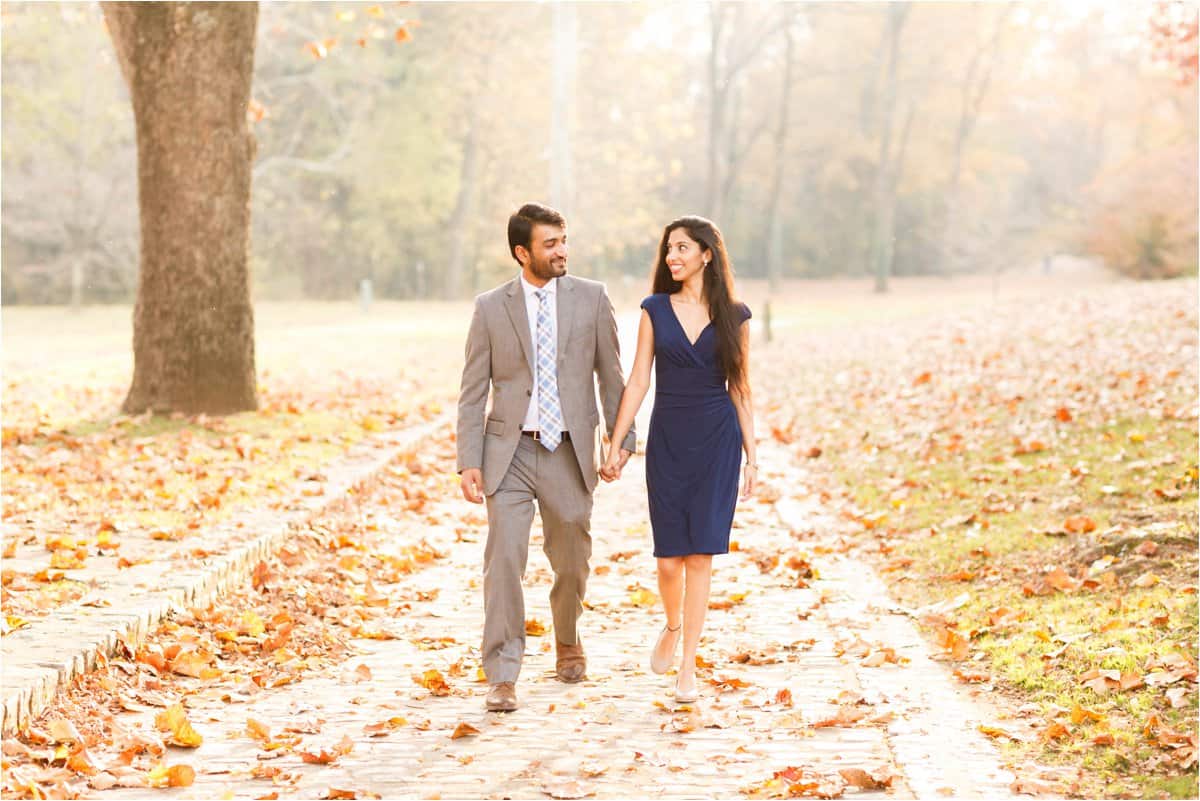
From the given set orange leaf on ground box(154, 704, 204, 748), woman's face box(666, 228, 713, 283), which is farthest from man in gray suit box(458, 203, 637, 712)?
orange leaf on ground box(154, 704, 204, 748)

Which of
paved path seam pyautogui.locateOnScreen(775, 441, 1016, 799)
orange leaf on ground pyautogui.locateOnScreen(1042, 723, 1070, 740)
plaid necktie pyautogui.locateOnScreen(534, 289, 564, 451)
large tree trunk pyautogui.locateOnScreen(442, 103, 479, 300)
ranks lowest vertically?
paved path seam pyautogui.locateOnScreen(775, 441, 1016, 799)

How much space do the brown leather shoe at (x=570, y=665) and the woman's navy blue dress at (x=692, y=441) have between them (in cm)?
72

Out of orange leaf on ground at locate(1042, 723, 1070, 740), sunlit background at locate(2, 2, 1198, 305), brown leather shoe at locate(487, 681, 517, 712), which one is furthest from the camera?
sunlit background at locate(2, 2, 1198, 305)

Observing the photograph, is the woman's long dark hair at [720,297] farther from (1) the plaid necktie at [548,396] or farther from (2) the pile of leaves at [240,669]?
(2) the pile of leaves at [240,669]

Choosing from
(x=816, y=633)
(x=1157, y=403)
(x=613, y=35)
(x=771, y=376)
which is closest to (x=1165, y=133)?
(x=613, y=35)

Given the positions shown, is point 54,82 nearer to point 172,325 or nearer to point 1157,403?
point 172,325

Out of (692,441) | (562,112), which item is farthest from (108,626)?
(562,112)

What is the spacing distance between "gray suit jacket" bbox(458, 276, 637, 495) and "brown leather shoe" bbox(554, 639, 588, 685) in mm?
860

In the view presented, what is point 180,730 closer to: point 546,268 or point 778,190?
point 546,268

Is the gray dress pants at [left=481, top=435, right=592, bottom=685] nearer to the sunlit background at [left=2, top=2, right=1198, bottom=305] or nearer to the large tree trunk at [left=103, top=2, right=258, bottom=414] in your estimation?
the large tree trunk at [left=103, top=2, right=258, bottom=414]

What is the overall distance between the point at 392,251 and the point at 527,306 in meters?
54.0

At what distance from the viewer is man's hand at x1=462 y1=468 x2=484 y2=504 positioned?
663 cm

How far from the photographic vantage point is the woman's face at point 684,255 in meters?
6.68

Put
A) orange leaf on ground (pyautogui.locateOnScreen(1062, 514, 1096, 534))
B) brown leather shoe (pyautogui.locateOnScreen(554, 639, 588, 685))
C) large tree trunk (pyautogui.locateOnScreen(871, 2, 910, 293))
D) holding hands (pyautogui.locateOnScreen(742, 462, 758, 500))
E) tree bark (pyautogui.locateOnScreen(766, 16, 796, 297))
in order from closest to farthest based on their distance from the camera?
holding hands (pyautogui.locateOnScreen(742, 462, 758, 500)) < brown leather shoe (pyautogui.locateOnScreen(554, 639, 588, 685)) < orange leaf on ground (pyautogui.locateOnScreen(1062, 514, 1096, 534)) < tree bark (pyautogui.locateOnScreen(766, 16, 796, 297)) < large tree trunk (pyautogui.locateOnScreen(871, 2, 910, 293))
